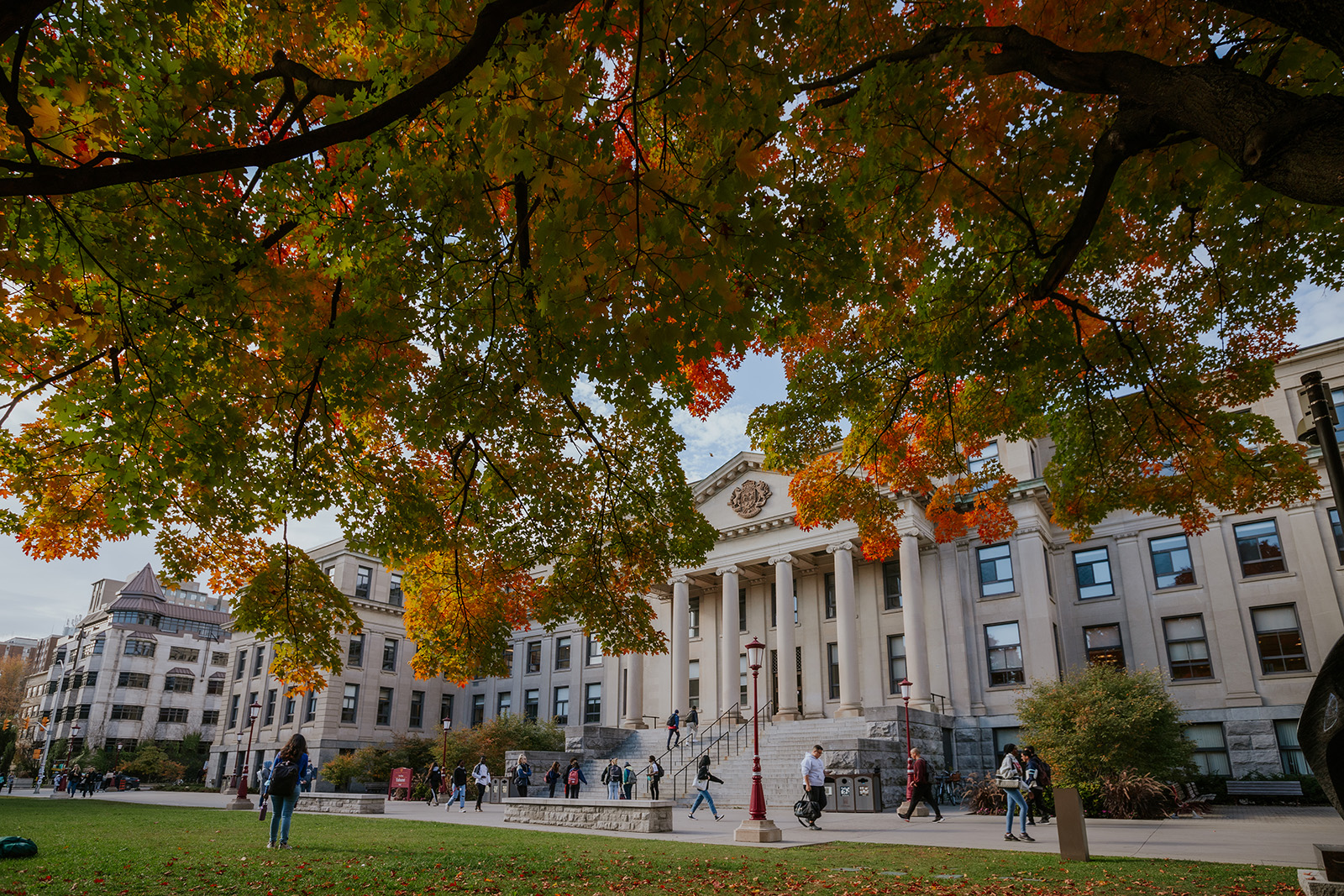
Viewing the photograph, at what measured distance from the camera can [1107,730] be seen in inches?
819

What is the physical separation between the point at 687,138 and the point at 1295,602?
30.9 meters

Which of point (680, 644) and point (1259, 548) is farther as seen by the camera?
point (680, 644)

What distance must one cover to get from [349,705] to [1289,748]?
4762cm

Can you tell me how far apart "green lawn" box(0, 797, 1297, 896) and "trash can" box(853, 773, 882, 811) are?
9922 millimetres

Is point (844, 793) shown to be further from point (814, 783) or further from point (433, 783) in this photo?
point (433, 783)

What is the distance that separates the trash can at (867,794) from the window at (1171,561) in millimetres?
15952

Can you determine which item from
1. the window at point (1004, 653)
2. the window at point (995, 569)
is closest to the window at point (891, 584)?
the window at point (995, 569)

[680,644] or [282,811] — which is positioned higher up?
[680,644]

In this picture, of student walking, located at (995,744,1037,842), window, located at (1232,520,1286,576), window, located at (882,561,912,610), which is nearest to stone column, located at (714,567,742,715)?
window, located at (882,561,912,610)

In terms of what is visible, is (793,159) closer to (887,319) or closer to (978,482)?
(887,319)

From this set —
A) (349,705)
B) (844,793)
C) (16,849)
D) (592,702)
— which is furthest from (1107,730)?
(349,705)

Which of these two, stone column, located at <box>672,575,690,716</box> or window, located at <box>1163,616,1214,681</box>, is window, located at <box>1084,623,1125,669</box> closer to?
window, located at <box>1163,616,1214,681</box>

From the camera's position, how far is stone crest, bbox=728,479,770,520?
3722 cm

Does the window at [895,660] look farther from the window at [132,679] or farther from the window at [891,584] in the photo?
the window at [132,679]
